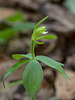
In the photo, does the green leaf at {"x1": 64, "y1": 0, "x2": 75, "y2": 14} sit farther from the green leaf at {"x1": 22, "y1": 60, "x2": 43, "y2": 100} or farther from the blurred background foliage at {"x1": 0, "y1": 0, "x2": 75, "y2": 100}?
the green leaf at {"x1": 22, "y1": 60, "x2": 43, "y2": 100}

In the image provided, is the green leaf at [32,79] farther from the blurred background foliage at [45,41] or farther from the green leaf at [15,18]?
the green leaf at [15,18]

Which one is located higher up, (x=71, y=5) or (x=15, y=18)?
(x=71, y=5)

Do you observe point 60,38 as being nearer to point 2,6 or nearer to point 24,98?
point 24,98

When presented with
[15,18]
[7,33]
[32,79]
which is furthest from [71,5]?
[32,79]

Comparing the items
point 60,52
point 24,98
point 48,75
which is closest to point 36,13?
point 60,52

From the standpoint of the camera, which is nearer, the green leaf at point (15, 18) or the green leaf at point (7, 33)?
the green leaf at point (7, 33)

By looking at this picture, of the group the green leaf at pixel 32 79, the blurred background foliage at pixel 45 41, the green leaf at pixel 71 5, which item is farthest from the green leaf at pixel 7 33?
the green leaf at pixel 32 79

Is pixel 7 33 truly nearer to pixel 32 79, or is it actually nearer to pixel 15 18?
pixel 15 18

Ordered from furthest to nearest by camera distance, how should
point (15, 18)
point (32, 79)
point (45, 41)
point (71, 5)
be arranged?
point (71, 5) → point (15, 18) → point (45, 41) → point (32, 79)
